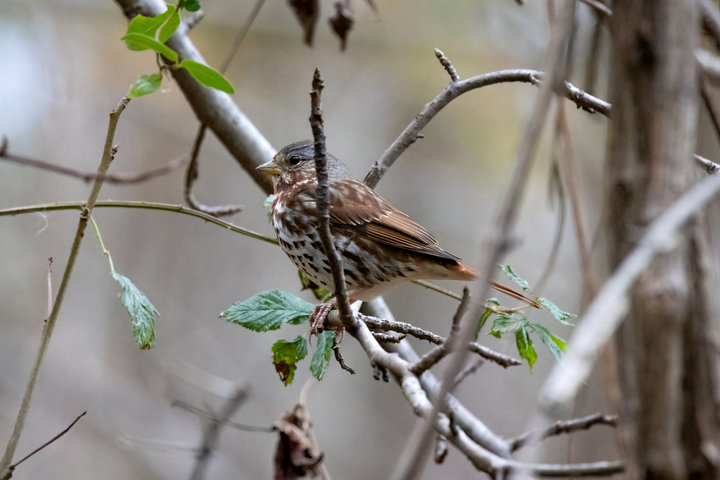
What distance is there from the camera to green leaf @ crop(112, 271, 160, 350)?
270 cm

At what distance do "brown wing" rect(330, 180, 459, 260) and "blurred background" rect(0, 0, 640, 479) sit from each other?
2.77 m

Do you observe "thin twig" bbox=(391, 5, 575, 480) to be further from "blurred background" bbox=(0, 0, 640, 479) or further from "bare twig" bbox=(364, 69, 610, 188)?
"blurred background" bbox=(0, 0, 640, 479)

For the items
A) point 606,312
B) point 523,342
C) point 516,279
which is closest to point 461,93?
point 516,279

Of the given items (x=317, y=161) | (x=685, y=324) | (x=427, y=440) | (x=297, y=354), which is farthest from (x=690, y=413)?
(x=297, y=354)

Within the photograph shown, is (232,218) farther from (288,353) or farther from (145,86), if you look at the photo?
(145,86)

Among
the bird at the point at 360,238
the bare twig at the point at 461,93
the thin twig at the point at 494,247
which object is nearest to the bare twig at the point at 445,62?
the bare twig at the point at 461,93

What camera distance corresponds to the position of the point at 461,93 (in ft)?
11.2

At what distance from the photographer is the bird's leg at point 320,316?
3275 millimetres

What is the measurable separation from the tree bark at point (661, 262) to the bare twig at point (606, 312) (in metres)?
0.07

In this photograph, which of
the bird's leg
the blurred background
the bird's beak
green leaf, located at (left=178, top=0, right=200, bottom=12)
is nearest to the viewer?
green leaf, located at (left=178, top=0, right=200, bottom=12)

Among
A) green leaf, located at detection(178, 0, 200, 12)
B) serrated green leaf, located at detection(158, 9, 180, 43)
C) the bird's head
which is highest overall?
the bird's head

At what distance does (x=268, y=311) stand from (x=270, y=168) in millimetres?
1506

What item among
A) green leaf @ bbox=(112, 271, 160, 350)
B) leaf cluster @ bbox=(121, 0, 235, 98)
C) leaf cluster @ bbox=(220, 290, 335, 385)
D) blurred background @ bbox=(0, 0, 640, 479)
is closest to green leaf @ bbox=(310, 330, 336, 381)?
leaf cluster @ bbox=(220, 290, 335, 385)

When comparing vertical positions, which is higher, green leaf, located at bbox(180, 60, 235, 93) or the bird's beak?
the bird's beak
